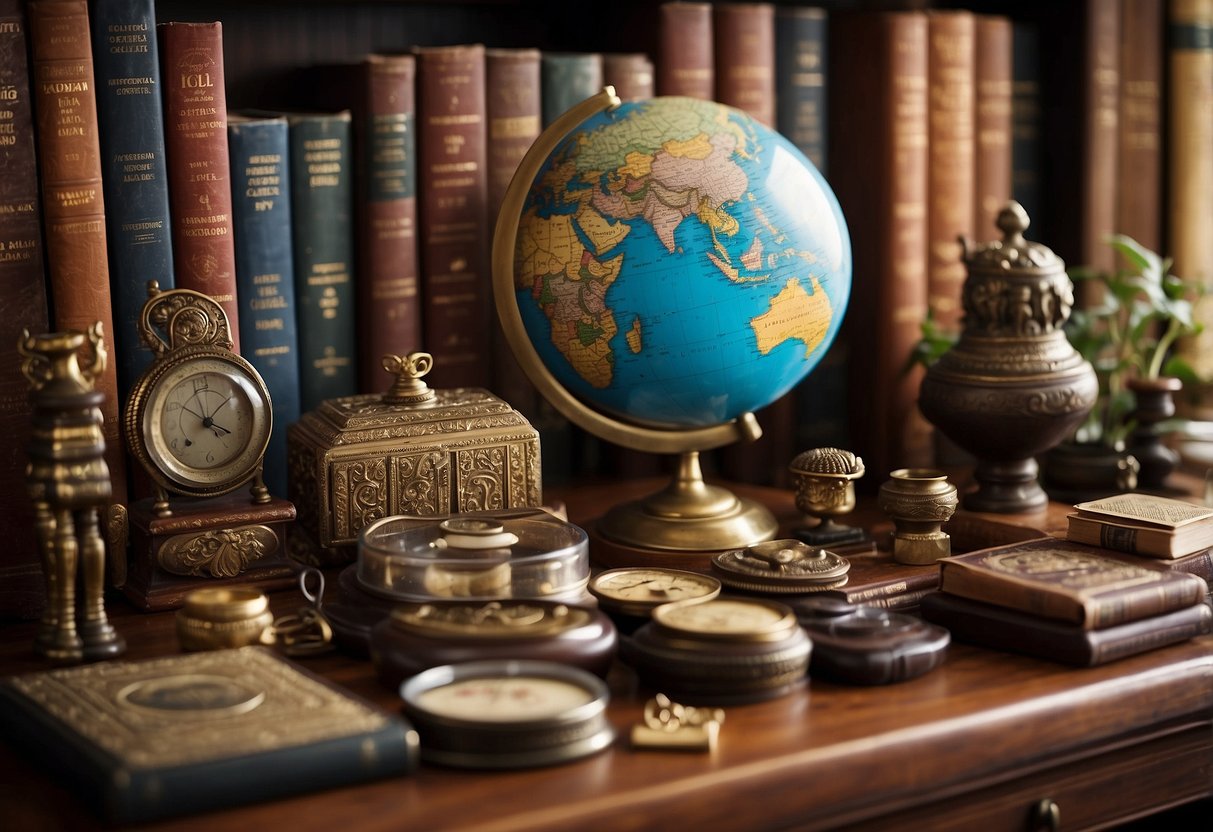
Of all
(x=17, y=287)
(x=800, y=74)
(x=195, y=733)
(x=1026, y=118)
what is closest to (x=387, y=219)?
(x=17, y=287)

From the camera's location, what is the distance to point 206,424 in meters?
1.85

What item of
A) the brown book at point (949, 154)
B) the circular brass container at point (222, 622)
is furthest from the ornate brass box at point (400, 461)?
the brown book at point (949, 154)

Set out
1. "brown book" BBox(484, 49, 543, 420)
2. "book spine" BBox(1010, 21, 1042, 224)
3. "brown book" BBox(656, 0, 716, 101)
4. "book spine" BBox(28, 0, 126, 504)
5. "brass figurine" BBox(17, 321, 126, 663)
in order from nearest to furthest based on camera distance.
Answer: "brass figurine" BBox(17, 321, 126, 663) < "book spine" BBox(28, 0, 126, 504) < "brown book" BBox(484, 49, 543, 420) < "brown book" BBox(656, 0, 716, 101) < "book spine" BBox(1010, 21, 1042, 224)

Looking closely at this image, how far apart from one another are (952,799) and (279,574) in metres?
0.82

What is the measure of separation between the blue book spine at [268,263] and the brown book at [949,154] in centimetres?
101

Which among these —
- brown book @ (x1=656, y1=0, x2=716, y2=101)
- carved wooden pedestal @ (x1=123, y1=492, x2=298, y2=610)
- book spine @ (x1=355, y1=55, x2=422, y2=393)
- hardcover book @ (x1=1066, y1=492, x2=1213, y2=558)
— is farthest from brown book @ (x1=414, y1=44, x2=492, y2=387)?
hardcover book @ (x1=1066, y1=492, x2=1213, y2=558)

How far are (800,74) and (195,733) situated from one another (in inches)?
58.4

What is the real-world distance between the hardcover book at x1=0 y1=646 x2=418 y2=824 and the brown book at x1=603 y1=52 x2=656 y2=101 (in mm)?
1069

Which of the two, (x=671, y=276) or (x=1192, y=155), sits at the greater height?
(x=1192, y=155)

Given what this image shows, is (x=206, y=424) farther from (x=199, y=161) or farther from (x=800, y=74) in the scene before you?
(x=800, y=74)

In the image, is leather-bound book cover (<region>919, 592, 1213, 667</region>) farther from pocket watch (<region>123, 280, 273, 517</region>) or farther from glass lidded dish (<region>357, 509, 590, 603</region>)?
pocket watch (<region>123, 280, 273, 517</region>)

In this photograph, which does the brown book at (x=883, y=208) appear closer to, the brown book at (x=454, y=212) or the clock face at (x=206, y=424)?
the brown book at (x=454, y=212)

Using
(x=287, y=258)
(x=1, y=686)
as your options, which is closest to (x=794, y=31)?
(x=287, y=258)

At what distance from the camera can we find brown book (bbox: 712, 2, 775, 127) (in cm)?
232
